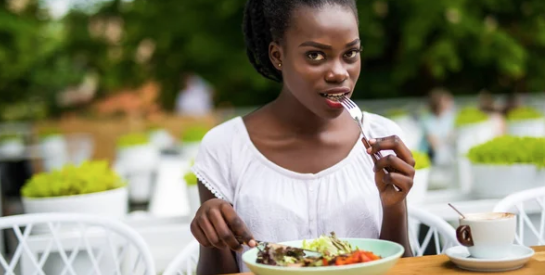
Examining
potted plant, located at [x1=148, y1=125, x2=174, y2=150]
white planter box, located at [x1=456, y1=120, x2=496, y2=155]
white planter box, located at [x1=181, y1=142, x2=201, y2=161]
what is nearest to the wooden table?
white planter box, located at [x1=456, y1=120, x2=496, y2=155]

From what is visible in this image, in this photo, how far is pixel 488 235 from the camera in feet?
5.20

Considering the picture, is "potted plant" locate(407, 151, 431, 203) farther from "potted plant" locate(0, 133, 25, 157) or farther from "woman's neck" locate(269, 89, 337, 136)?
"potted plant" locate(0, 133, 25, 157)

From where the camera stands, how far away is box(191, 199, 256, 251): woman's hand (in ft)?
5.38

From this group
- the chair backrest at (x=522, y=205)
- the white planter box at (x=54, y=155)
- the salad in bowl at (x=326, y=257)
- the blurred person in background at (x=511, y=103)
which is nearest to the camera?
the salad in bowl at (x=326, y=257)

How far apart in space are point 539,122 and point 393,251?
561cm

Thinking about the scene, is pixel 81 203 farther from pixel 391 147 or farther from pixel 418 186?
pixel 391 147

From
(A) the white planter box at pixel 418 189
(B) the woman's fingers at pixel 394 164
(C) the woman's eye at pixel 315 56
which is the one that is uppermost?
(C) the woman's eye at pixel 315 56

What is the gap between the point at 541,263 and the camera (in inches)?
63.4

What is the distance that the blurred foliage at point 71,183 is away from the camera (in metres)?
3.07

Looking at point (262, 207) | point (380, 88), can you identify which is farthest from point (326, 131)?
point (380, 88)

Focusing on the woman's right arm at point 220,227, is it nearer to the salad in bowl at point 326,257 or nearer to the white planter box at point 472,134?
the salad in bowl at point 326,257

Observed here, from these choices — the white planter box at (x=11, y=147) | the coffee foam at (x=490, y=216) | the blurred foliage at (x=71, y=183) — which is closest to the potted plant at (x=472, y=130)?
the blurred foliage at (x=71, y=183)

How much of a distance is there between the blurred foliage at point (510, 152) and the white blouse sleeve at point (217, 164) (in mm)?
1411

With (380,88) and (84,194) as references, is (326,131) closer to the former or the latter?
(84,194)
